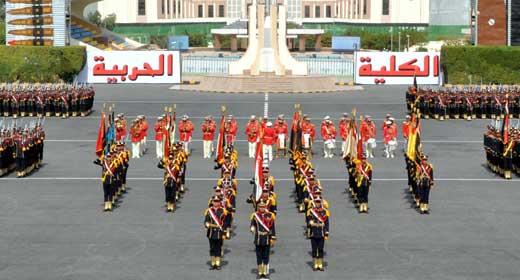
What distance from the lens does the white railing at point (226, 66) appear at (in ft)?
247

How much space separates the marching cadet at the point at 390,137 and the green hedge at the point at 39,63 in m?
34.9

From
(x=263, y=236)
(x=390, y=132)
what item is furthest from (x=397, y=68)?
(x=263, y=236)

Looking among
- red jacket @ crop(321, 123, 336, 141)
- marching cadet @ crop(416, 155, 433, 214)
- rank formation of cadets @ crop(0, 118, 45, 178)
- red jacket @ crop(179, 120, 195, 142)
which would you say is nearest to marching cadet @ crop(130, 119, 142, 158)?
red jacket @ crop(179, 120, 195, 142)

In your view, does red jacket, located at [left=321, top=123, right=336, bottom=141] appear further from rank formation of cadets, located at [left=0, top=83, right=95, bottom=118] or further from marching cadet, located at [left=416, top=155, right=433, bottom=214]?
rank formation of cadets, located at [left=0, top=83, right=95, bottom=118]

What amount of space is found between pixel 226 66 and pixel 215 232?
6106cm

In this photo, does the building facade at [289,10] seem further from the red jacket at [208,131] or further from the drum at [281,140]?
the red jacket at [208,131]

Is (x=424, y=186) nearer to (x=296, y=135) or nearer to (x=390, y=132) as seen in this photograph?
(x=296, y=135)

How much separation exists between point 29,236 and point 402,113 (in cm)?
3008

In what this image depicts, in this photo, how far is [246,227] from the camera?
74.3 ft

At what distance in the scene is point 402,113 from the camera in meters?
48.8

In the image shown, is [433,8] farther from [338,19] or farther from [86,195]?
[86,195]

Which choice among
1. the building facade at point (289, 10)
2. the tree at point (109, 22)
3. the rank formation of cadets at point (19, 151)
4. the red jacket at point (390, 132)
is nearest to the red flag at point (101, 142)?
the rank formation of cadets at point (19, 151)

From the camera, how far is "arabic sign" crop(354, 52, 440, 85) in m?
67.1

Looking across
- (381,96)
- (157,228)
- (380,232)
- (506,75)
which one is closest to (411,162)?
(380,232)
